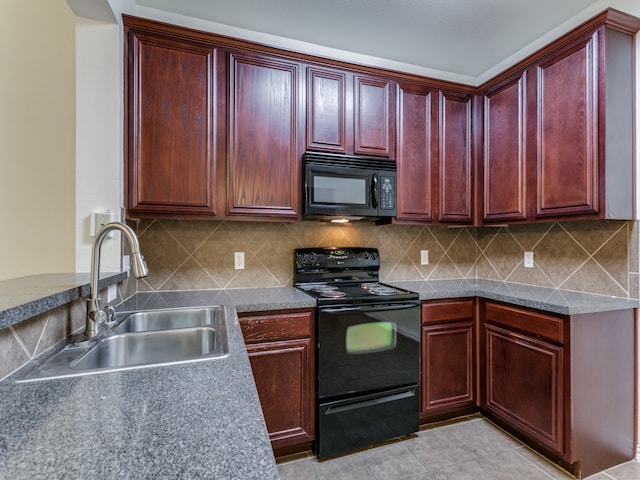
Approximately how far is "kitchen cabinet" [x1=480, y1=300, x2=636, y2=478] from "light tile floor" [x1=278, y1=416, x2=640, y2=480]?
0.36 ft

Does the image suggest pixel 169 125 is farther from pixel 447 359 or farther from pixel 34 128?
pixel 447 359

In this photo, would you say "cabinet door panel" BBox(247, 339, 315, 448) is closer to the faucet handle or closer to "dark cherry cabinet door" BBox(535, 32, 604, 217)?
the faucet handle

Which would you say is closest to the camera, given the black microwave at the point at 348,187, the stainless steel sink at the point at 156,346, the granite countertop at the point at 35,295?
the granite countertop at the point at 35,295

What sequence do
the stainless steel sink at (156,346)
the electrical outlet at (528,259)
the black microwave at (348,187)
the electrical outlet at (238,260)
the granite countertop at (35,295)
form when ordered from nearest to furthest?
the granite countertop at (35,295) < the stainless steel sink at (156,346) < the black microwave at (348,187) < the electrical outlet at (238,260) < the electrical outlet at (528,259)

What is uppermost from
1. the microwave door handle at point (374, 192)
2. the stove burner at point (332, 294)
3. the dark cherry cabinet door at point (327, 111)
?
the dark cherry cabinet door at point (327, 111)

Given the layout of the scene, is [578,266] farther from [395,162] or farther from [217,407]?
[217,407]

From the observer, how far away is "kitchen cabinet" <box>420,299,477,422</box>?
2180 mm

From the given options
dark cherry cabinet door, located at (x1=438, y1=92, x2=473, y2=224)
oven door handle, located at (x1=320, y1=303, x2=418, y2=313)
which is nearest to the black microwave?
dark cherry cabinet door, located at (x1=438, y1=92, x2=473, y2=224)

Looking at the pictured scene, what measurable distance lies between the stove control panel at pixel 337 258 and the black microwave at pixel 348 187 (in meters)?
0.34

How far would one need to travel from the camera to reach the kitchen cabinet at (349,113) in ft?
7.07

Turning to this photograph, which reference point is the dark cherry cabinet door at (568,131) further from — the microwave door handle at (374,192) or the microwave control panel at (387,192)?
the microwave door handle at (374,192)

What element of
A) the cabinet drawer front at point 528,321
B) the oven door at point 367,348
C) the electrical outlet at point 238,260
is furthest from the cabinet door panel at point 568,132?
Answer: the electrical outlet at point 238,260

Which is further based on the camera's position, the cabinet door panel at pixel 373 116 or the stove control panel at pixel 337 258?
the stove control panel at pixel 337 258

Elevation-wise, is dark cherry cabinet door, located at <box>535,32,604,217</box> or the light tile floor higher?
dark cherry cabinet door, located at <box>535,32,604,217</box>
